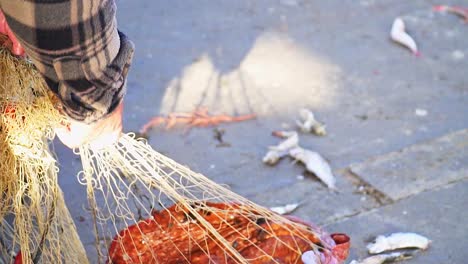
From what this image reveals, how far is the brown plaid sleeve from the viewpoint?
1.53 m

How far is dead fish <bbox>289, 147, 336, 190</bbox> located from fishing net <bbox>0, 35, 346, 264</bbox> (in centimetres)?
74

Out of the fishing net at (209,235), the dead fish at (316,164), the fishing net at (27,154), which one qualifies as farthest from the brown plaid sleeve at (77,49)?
the dead fish at (316,164)

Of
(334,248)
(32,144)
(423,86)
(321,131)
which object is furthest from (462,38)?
(32,144)

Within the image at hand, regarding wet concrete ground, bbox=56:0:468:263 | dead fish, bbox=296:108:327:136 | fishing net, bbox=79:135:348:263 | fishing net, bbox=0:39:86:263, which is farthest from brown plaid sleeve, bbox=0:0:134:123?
dead fish, bbox=296:108:327:136

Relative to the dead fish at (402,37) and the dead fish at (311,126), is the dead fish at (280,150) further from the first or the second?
the dead fish at (402,37)

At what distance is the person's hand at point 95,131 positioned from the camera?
176 centimetres

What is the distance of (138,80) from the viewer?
3.74m

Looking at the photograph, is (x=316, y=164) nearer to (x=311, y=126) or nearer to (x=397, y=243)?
(x=311, y=126)

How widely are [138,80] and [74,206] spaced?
0.99 m

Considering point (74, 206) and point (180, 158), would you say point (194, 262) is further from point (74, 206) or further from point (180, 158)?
point (180, 158)

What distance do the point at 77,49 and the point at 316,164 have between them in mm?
1662

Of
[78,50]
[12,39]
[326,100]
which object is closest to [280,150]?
[326,100]

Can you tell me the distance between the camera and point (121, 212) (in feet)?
6.95

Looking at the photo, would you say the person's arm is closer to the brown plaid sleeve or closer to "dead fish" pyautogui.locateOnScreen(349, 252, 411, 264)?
the brown plaid sleeve
